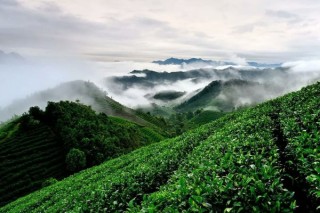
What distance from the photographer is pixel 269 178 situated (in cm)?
1076

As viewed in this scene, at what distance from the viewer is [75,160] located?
113062mm

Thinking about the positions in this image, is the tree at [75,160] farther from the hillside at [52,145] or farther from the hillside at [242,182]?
the hillside at [242,182]

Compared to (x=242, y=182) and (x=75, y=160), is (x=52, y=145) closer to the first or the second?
(x=75, y=160)

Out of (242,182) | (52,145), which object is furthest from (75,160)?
(242,182)

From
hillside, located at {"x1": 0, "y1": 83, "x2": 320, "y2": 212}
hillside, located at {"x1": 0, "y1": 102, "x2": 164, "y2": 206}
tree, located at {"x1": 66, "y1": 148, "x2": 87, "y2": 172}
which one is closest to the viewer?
hillside, located at {"x1": 0, "y1": 83, "x2": 320, "y2": 212}

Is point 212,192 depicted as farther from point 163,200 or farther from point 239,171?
point 239,171

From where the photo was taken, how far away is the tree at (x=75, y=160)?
371ft

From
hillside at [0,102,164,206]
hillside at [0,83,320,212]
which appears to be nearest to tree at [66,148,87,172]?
hillside at [0,102,164,206]

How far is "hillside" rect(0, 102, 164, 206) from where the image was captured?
10794 cm

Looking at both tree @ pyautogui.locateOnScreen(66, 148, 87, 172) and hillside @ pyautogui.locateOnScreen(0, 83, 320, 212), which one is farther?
tree @ pyautogui.locateOnScreen(66, 148, 87, 172)

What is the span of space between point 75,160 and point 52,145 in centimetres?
1972

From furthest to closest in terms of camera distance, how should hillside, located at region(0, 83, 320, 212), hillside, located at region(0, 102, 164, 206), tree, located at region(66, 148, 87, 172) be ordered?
tree, located at region(66, 148, 87, 172), hillside, located at region(0, 102, 164, 206), hillside, located at region(0, 83, 320, 212)

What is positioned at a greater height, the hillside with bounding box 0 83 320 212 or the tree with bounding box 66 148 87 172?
the hillside with bounding box 0 83 320 212

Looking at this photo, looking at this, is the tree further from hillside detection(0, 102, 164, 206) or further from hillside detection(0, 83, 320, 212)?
hillside detection(0, 83, 320, 212)
